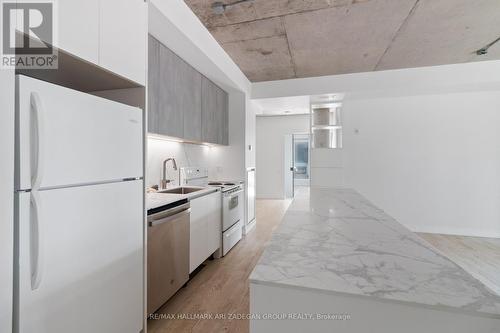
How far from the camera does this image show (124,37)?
1498 mm

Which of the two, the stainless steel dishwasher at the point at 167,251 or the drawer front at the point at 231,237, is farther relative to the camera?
the drawer front at the point at 231,237

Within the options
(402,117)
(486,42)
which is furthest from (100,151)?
(402,117)

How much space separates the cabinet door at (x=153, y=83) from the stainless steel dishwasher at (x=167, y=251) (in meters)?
0.80

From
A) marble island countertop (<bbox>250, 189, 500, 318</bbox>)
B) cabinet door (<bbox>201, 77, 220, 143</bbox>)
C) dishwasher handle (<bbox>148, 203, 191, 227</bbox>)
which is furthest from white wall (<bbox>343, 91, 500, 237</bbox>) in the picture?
marble island countertop (<bbox>250, 189, 500, 318</bbox>)

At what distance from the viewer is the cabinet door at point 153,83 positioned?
2.15 metres

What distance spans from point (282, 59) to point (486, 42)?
254 cm

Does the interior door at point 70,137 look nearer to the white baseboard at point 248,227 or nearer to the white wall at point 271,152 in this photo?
the white baseboard at point 248,227

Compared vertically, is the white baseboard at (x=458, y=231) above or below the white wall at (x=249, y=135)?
below

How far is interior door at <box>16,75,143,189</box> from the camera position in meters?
0.98

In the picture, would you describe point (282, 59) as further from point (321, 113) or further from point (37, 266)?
point (37, 266)

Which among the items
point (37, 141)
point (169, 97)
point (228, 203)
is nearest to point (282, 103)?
point (228, 203)

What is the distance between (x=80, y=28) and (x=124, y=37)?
0.32 m

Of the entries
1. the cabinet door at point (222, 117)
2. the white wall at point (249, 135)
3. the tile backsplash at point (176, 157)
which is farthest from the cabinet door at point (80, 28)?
the white wall at point (249, 135)

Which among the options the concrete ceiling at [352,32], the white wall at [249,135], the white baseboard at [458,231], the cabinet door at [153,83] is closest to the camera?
the cabinet door at [153,83]
